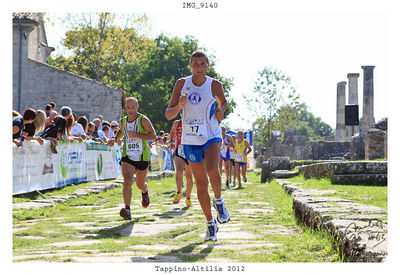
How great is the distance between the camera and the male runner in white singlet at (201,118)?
5.20 metres

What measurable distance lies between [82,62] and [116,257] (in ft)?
123

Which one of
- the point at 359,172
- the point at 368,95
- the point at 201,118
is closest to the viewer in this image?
the point at 201,118

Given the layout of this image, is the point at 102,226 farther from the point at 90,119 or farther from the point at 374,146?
the point at 90,119

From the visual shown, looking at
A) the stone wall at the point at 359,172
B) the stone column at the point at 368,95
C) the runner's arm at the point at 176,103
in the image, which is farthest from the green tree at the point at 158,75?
the runner's arm at the point at 176,103

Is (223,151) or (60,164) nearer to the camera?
(60,164)

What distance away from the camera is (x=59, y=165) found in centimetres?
1095

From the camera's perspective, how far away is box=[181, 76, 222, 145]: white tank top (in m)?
5.20

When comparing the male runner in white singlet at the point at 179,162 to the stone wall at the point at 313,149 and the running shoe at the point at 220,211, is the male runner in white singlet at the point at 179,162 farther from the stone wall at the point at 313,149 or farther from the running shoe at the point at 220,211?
the stone wall at the point at 313,149

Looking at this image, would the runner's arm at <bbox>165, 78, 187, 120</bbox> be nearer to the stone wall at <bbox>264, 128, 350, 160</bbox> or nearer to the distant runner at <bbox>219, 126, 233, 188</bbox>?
the distant runner at <bbox>219, 126, 233, 188</bbox>

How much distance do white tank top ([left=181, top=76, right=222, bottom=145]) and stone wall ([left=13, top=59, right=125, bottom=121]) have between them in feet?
74.5

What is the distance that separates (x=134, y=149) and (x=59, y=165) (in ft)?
13.5

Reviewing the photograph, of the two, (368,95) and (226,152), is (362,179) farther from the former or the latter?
(368,95)

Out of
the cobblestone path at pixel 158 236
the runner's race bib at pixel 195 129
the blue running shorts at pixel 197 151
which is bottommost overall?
the cobblestone path at pixel 158 236

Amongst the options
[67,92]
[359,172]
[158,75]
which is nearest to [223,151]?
[359,172]
